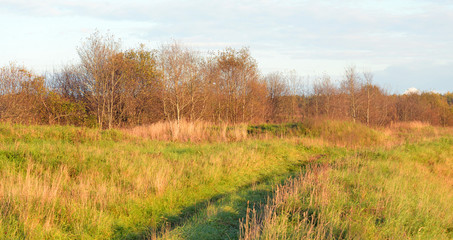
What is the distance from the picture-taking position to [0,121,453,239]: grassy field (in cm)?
534

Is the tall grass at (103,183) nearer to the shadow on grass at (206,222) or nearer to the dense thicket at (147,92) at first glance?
the shadow on grass at (206,222)

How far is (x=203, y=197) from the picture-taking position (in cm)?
813

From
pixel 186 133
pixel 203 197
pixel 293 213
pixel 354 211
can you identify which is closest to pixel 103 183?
pixel 203 197

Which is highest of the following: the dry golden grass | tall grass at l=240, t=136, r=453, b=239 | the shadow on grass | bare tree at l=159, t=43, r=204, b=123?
bare tree at l=159, t=43, r=204, b=123

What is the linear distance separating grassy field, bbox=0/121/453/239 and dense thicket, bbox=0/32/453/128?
351 inches

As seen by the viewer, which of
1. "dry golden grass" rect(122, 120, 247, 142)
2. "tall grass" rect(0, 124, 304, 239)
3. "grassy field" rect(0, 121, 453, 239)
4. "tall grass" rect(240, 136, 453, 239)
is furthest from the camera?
"dry golden grass" rect(122, 120, 247, 142)

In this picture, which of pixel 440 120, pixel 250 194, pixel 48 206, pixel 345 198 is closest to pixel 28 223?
pixel 48 206

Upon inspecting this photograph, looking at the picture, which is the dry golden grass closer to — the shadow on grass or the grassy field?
the grassy field

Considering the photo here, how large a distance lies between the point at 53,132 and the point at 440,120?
52470 millimetres

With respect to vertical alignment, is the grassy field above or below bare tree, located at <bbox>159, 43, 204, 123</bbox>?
below

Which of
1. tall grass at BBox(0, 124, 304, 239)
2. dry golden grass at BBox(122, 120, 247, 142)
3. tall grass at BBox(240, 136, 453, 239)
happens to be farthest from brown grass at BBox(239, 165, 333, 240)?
dry golden grass at BBox(122, 120, 247, 142)

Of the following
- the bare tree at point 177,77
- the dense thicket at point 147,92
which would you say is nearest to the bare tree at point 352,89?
the dense thicket at point 147,92

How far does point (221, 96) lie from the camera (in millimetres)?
31750

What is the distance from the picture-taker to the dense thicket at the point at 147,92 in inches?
811
